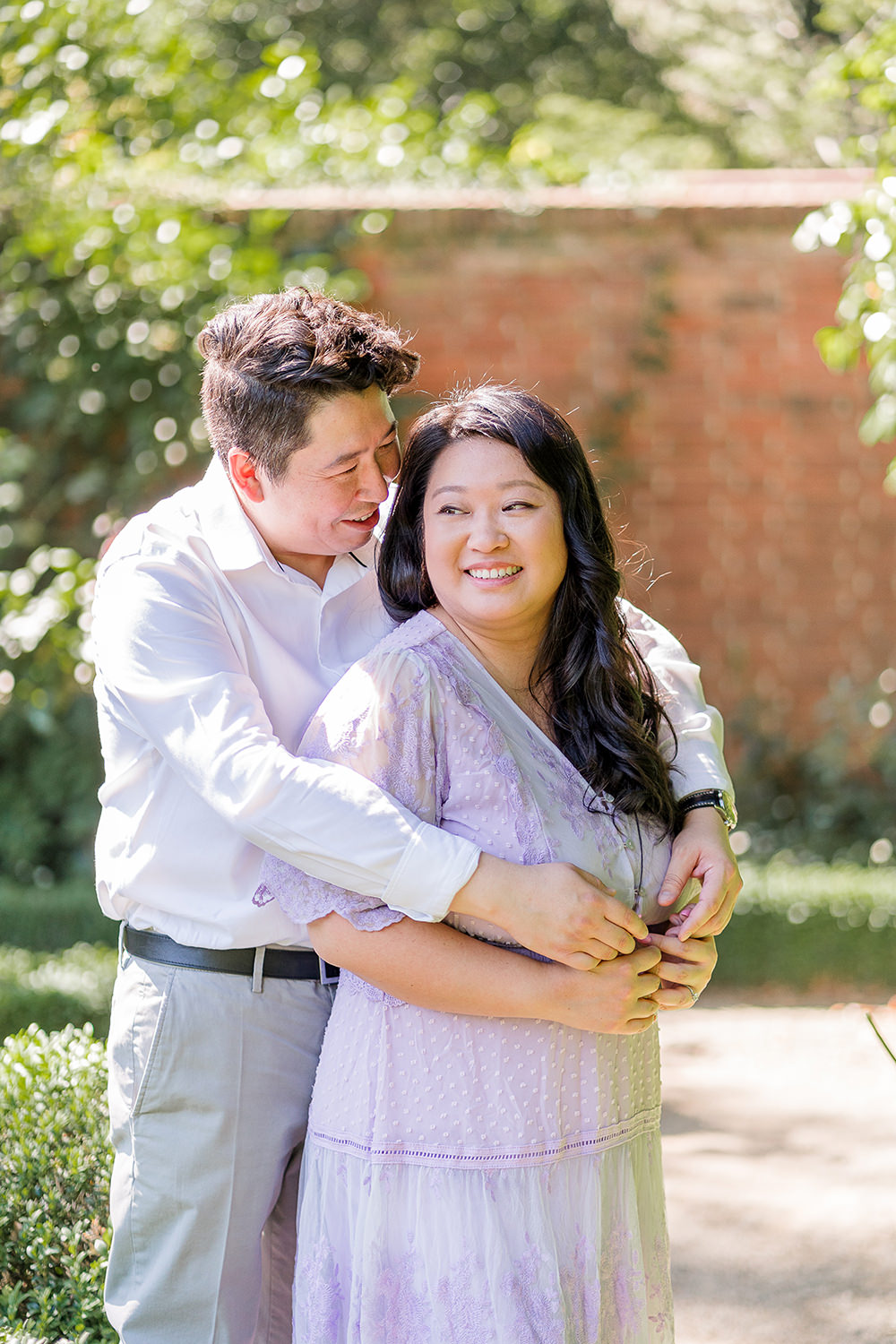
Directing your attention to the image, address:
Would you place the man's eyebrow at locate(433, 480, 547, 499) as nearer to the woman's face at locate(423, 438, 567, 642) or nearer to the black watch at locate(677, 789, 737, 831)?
the woman's face at locate(423, 438, 567, 642)

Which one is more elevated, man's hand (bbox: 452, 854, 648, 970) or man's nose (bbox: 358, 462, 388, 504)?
man's nose (bbox: 358, 462, 388, 504)

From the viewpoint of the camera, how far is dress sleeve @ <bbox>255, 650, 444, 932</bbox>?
1.90 m

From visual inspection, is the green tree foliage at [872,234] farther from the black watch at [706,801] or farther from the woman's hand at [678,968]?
the woman's hand at [678,968]

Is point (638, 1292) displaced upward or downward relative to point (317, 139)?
downward

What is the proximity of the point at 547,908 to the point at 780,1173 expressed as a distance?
293cm

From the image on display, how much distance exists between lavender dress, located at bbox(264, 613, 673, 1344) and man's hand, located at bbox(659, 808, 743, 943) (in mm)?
62

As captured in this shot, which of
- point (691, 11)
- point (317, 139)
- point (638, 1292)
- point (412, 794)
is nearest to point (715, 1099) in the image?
point (638, 1292)

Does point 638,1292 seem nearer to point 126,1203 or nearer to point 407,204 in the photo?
point 126,1203

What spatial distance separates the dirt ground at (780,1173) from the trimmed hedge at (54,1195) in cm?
155

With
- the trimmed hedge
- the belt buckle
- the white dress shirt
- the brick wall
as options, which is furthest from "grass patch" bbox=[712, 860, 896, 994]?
the belt buckle

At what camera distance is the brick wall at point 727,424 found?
770 cm

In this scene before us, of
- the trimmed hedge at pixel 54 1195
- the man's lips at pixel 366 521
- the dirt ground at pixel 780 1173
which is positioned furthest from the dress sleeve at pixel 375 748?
the dirt ground at pixel 780 1173

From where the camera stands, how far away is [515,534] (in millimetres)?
2039

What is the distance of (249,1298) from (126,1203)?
0.26 metres
